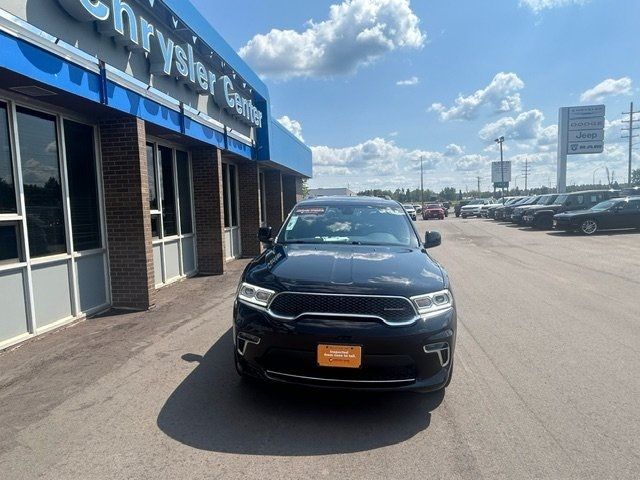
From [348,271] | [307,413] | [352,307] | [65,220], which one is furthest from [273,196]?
[352,307]

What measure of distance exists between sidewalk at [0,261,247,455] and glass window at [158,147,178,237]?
6.02ft

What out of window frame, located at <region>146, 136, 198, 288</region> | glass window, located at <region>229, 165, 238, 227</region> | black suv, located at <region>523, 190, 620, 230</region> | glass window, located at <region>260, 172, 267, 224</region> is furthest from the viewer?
black suv, located at <region>523, 190, 620, 230</region>

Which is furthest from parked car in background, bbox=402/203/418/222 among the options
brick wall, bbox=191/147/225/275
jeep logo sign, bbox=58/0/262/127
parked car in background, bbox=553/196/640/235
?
parked car in background, bbox=553/196/640/235

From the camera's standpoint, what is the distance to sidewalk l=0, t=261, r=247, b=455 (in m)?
3.74

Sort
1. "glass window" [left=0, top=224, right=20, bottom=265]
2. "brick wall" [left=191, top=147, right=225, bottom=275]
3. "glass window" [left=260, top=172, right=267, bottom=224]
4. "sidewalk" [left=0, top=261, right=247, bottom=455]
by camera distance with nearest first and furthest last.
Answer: "sidewalk" [left=0, top=261, right=247, bottom=455], "glass window" [left=0, top=224, right=20, bottom=265], "brick wall" [left=191, top=147, right=225, bottom=275], "glass window" [left=260, top=172, right=267, bottom=224]

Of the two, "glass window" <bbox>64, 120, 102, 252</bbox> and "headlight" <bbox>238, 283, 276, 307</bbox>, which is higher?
"glass window" <bbox>64, 120, 102, 252</bbox>

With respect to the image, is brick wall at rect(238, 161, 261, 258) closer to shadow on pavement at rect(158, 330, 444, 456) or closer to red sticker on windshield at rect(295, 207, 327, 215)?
red sticker on windshield at rect(295, 207, 327, 215)

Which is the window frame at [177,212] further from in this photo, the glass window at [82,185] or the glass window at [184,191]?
the glass window at [82,185]

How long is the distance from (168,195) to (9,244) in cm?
420

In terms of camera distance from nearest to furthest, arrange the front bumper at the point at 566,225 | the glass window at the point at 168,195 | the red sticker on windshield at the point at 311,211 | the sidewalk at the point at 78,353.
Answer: the sidewalk at the point at 78,353 < the red sticker on windshield at the point at 311,211 < the glass window at the point at 168,195 < the front bumper at the point at 566,225

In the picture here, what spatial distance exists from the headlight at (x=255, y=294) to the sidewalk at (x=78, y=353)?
1808 mm

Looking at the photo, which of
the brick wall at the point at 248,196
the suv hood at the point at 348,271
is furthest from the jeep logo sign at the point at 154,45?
the suv hood at the point at 348,271

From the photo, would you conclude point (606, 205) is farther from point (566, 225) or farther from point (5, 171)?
point (5, 171)

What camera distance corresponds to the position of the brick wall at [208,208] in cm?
1039
